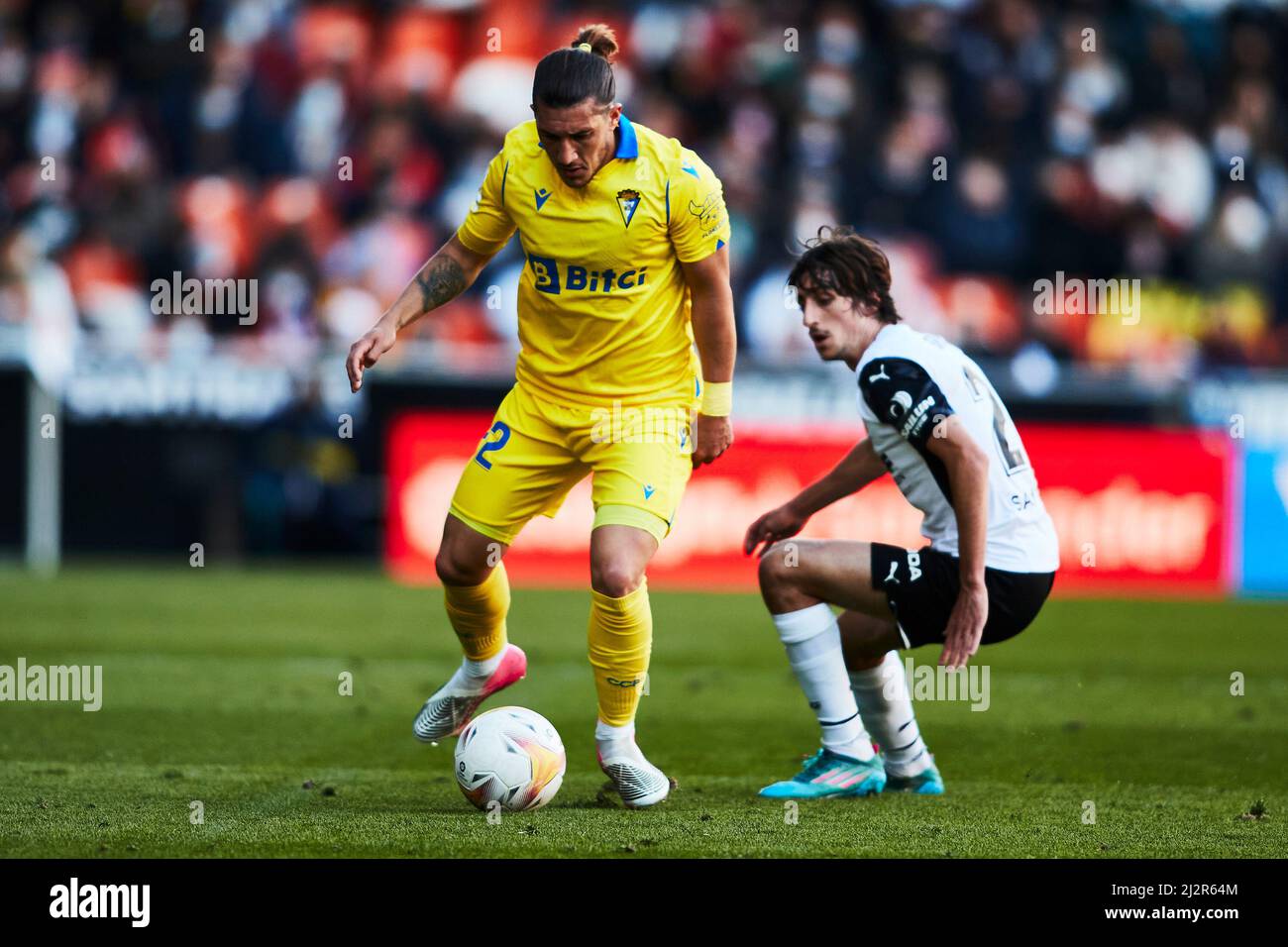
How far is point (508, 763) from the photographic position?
5.46 m

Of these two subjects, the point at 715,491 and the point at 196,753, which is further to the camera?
the point at 715,491

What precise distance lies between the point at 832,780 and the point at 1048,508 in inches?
319

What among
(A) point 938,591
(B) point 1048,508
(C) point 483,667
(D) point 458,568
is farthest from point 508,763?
(B) point 1048,508

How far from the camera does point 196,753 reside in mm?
6699

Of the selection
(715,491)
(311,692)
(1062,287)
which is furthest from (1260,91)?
(311,692)

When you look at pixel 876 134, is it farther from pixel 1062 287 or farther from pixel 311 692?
pixel 311 692

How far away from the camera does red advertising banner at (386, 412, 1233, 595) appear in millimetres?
13680

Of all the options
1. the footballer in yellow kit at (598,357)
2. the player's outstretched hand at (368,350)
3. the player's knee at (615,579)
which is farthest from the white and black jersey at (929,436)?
the player's outstretched hand at (368,350)

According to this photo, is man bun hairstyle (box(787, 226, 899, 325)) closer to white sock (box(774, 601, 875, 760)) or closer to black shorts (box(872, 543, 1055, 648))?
black shorts (box(872, 543, 1055, 648))

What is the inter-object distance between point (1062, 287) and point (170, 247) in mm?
7800

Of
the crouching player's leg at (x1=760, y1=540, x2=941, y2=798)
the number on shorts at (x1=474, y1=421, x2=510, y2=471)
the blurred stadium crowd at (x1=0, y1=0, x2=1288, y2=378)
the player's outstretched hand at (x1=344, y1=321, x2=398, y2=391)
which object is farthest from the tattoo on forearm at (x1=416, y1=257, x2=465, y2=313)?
the blurred stadium crowd at (x1=0, y1=0, x2=1288, y2=378)

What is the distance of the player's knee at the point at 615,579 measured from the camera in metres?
5.66

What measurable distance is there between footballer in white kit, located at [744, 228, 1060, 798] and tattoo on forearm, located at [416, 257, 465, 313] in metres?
1.21
